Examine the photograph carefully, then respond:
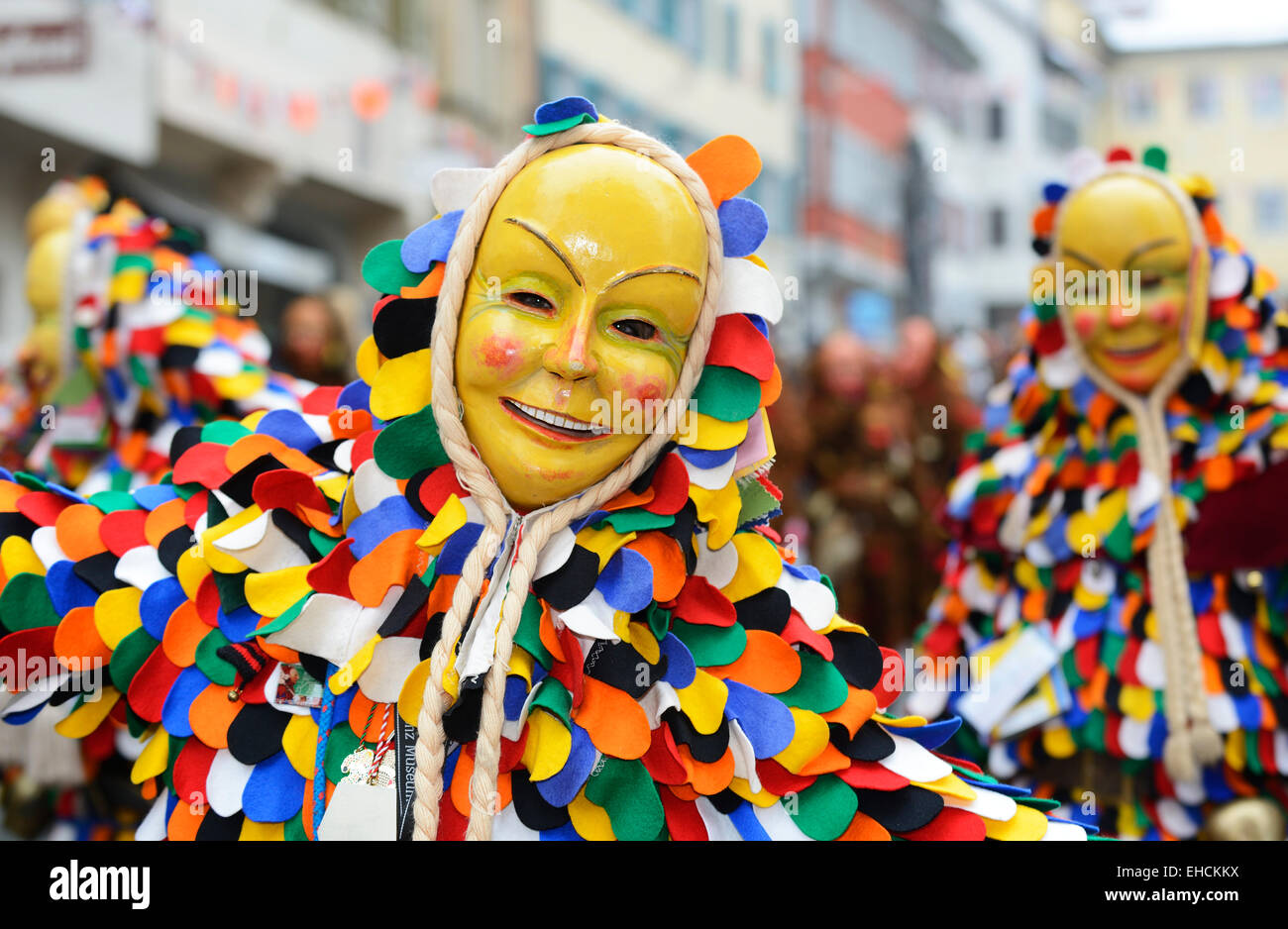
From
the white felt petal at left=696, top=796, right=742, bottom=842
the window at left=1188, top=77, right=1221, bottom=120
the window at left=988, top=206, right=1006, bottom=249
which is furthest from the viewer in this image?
the window at left=1188, top=77, right=1221, bottom=120

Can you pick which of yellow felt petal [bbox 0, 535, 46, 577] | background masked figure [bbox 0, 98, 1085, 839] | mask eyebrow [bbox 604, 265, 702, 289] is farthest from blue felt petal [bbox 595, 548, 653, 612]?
yellow felt petal [bbox 0, 535, 46, 577]

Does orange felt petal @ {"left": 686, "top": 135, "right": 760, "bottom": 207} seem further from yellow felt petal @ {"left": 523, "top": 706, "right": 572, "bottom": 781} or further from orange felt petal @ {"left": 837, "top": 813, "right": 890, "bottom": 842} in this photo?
orange felt petal @ {"left": 837, "top": 813, "right": 890, "bottom": 842}

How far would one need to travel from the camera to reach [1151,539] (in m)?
2.64

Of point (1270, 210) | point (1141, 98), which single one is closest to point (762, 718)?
point (1141, 98)

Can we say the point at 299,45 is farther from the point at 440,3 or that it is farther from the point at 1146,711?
the point at 1146,711

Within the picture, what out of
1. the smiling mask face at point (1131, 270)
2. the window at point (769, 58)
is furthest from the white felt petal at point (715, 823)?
the window at point (769, 58)

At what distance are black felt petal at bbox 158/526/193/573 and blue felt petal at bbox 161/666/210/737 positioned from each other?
0.14 m

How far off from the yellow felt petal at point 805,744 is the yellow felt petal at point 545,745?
0.26 meters

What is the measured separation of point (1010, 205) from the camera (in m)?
30.5

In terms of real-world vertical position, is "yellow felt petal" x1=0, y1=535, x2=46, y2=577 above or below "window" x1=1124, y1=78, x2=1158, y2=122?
below

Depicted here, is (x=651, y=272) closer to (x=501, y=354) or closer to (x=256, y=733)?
(x=501, y=354)

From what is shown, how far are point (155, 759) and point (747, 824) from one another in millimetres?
768

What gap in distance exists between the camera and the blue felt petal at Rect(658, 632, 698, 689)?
5.35 ft
